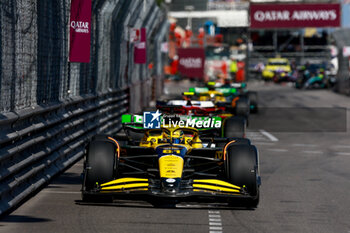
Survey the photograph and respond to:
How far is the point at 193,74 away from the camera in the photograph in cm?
5706

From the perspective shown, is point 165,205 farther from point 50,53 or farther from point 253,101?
point 253,101

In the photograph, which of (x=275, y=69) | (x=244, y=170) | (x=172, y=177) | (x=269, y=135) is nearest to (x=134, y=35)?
(x=269, y=135)

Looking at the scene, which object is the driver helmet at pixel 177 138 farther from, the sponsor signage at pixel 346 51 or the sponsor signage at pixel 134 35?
the sponsor signage at pixel 346 51

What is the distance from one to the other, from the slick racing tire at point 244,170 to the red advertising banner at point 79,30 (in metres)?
4.14

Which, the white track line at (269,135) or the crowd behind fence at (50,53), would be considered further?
the white track line at (269,135)

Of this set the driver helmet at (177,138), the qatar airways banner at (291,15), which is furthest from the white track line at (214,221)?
the qatar airways banner at (291,15)

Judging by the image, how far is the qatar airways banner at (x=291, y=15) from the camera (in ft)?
228

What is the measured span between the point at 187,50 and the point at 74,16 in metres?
43.6

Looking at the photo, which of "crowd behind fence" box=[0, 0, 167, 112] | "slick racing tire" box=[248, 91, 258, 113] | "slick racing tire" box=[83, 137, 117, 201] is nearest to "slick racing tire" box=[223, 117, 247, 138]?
"crowd behind fence" box=[0, 0, 167, 112]

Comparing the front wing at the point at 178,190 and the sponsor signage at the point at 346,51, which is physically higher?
the sponsor signage at the point at 346,51

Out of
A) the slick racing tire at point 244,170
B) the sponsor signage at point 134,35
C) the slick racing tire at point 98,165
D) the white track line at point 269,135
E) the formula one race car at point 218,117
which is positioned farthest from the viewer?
the sponsor signage at point 134,35

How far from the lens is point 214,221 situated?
883 cm

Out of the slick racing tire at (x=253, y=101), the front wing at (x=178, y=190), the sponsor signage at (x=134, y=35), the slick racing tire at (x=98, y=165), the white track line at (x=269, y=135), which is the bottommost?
the white track line at (x=269, y=135)

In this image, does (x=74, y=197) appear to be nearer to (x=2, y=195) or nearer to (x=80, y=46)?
(x=2, y=195)
